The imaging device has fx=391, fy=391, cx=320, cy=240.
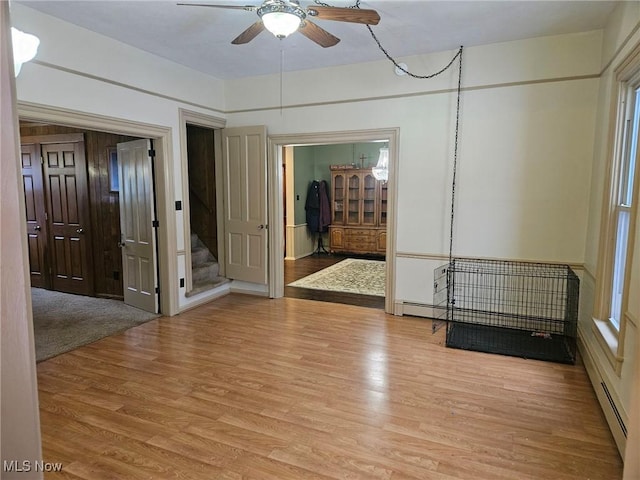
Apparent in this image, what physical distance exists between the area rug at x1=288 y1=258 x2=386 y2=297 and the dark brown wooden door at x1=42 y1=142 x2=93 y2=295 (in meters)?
3.06

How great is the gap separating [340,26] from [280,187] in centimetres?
230

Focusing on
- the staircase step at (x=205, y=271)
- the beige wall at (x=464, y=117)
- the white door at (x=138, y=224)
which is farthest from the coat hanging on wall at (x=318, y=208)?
the white door at (x=138, y=224)

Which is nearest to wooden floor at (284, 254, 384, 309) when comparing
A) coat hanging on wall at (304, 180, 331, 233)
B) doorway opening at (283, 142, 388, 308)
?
doorway opening at (283, 142, 388, 308)

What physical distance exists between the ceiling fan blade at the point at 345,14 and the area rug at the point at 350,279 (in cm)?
377

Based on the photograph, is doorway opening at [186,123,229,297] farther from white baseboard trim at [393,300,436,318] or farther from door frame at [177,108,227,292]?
white baseboard trim at [393,300,436,318]

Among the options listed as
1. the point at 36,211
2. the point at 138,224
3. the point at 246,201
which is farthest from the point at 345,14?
the point at 36,211

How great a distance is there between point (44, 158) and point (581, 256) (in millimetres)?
6962

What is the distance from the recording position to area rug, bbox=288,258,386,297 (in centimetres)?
599

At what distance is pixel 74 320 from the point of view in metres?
4.57

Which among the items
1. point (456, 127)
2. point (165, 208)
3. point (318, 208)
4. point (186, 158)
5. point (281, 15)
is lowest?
point (318, 208)

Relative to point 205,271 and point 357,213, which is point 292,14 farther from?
point 357,213

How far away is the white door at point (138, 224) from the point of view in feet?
15.3

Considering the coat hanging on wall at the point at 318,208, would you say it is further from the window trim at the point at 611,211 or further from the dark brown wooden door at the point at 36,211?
the window trim at the point at 611,211

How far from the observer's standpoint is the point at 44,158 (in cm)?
567
